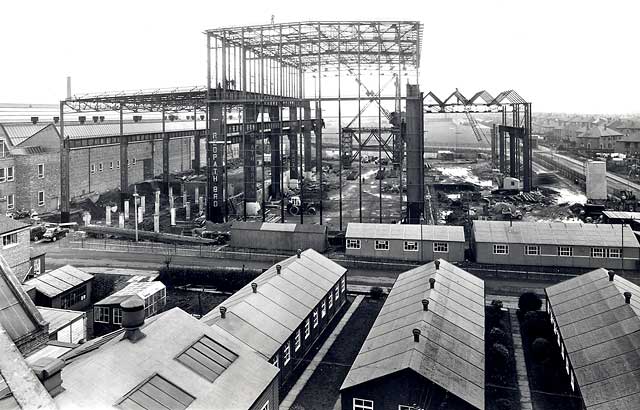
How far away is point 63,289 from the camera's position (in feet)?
83.5

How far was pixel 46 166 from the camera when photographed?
51.0 m

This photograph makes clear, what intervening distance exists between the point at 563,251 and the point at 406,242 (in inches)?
379

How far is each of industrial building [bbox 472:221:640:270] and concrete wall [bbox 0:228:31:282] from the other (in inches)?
1041

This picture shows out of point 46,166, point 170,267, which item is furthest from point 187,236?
point 46,166

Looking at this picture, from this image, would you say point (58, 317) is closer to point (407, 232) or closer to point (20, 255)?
point (20, 255)

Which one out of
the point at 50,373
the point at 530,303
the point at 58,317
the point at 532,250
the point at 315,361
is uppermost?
the point at 50,373

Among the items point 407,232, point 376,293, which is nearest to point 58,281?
point 376,293

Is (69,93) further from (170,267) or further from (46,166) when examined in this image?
(170,267)

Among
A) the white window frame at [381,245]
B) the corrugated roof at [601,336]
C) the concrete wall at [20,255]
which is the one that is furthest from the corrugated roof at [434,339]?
the concrete wall at [20,255]

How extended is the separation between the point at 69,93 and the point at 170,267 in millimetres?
54652

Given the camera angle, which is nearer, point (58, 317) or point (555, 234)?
point (58, 317)

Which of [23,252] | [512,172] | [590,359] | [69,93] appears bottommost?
[590,359]

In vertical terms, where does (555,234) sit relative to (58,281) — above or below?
above

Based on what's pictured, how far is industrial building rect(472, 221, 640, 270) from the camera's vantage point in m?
31.8
